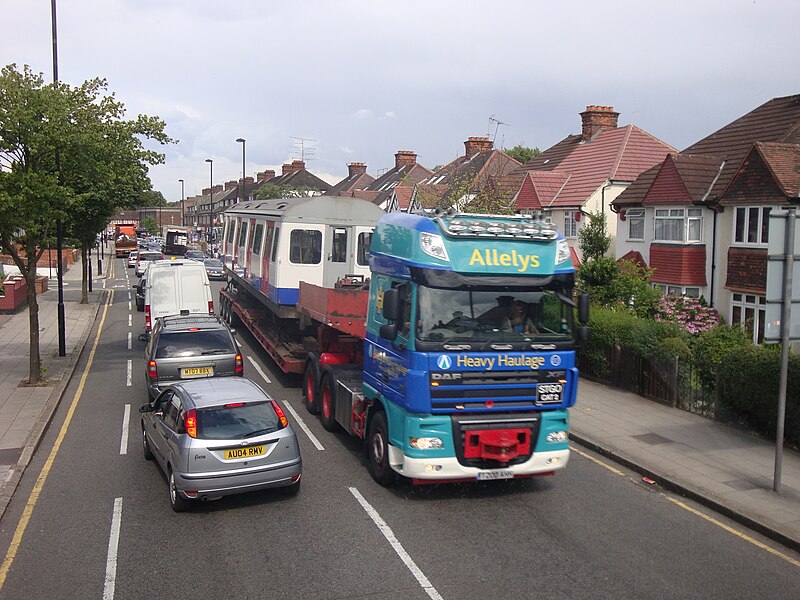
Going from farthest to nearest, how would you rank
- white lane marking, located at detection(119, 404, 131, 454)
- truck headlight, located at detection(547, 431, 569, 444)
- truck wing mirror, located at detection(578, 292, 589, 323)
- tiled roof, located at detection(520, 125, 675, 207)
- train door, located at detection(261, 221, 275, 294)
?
tiled roof, located at detection(520, 125, 675, 207), train door, located at detection(261, 221, 275, 294), white lane marking, located at detection(119, 404, 131, 454), truck headlight, located at detection(547, 431, 569, 444), truck wing mirror, located at detection(578, 292, 589, 323)

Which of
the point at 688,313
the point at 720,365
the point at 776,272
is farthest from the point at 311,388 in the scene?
the point at 688,313

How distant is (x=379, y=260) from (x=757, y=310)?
1539 cm

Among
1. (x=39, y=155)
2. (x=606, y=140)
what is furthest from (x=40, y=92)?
(x=606, y=140)

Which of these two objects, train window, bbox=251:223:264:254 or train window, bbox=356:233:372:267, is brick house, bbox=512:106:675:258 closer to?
train window, bbox=251:223:264:254

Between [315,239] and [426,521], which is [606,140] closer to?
[315,239]

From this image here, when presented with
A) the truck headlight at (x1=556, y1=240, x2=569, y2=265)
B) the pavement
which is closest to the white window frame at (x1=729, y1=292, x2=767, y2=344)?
the pavement

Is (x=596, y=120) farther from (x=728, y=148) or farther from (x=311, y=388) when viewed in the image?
(x=311, y=388)

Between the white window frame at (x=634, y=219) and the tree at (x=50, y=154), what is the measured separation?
16.8 meters

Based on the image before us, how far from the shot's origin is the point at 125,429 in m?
13.3

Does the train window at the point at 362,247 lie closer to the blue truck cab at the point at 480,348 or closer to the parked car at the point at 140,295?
the blue truck cab at the point at 480,348

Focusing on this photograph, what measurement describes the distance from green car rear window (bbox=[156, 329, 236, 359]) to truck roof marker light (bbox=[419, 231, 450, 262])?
6.89m

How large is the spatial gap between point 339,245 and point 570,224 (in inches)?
681

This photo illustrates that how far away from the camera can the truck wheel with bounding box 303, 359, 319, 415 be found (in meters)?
14.1

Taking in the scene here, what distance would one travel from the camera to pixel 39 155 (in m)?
16.8
